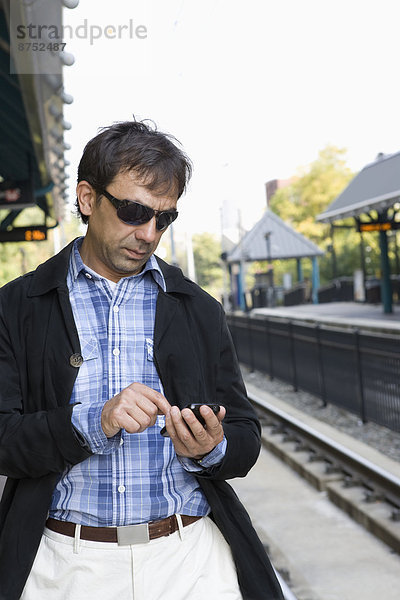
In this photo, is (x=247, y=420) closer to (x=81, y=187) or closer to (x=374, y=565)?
(x=81, y=187)

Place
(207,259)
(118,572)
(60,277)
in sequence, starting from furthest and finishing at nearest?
(207,259), (60,277), (118,572)

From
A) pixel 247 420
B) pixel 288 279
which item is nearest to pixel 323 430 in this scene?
pixel 247 420

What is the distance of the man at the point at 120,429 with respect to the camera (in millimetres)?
1918

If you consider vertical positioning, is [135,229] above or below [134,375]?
above

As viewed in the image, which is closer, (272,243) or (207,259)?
(272,243)

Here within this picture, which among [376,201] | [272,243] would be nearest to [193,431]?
[376,201]

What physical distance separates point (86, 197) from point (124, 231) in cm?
17

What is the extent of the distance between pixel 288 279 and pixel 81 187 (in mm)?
37894

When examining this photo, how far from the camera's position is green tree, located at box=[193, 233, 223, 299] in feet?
325

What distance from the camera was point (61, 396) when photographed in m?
1.96

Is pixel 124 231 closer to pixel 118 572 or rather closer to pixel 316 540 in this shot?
pixel 118 572

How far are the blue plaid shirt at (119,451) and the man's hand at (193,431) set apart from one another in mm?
93

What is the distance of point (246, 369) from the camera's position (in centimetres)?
1791

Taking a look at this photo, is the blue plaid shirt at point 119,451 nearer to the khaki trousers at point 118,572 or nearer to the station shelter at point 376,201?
the khaki trousers at point 118,572
